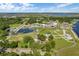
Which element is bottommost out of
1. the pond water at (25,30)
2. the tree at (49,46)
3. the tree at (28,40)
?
the tree at (49,46)

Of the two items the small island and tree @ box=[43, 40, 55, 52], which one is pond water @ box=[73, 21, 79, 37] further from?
tree @ box=[43, 40, 55, 52]

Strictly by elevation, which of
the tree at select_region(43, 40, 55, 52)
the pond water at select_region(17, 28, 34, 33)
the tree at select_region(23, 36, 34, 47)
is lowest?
the tree at select_region(43, 40, 55, 52)

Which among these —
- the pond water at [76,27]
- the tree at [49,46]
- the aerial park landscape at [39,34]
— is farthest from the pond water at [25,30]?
the pond water at [76,27]

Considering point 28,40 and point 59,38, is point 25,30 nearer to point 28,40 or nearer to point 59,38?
point 28,40

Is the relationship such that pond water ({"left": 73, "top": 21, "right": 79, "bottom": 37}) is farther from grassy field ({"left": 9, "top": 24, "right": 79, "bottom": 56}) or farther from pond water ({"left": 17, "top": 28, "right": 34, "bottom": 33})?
pond water ({"left": 17, "top": 28, "right": 34, "bottom": 33})

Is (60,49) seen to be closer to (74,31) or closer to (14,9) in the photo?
(74,31)

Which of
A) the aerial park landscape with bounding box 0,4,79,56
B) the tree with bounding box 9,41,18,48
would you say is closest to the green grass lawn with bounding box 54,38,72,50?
the aerial park landscape with bounding box 0,4,79,56

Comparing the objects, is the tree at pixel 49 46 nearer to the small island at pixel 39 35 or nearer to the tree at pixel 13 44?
the small island at pixel 39 35

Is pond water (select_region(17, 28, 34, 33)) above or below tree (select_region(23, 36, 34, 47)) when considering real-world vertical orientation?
above

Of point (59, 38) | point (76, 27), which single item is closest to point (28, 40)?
point (59, 38)
